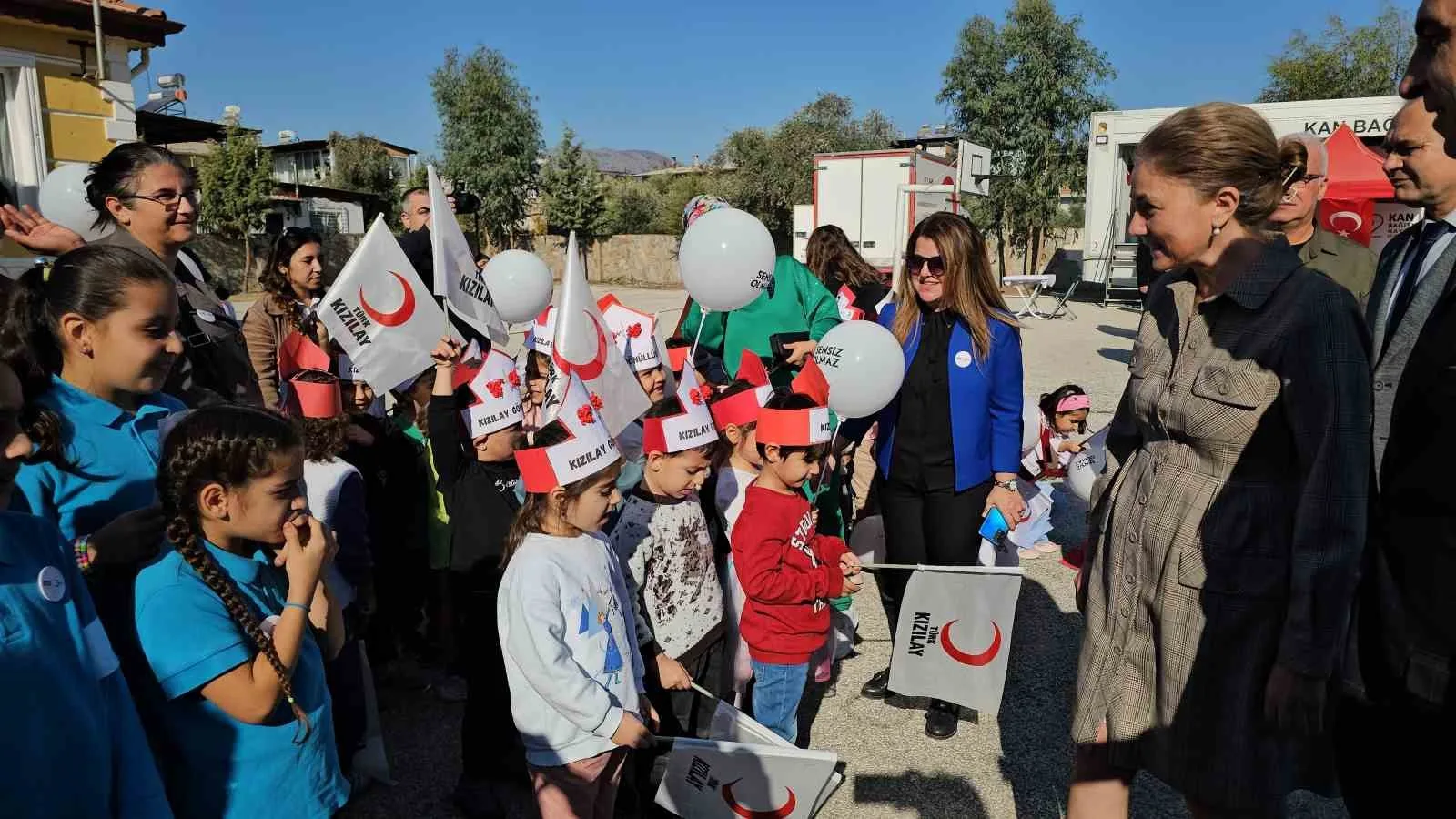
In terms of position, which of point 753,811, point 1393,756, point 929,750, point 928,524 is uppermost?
point 1393,756

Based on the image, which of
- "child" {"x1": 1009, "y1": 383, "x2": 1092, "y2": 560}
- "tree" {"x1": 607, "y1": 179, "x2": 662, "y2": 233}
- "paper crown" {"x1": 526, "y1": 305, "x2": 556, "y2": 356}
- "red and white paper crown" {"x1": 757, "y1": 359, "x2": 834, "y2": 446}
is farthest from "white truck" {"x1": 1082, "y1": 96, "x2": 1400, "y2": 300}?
"tree" {"x1": 607, "y1": 179, "x2": 662, "y2": 233}

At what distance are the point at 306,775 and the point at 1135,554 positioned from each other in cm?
200

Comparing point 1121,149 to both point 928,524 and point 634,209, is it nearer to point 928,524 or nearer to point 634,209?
point 928,524

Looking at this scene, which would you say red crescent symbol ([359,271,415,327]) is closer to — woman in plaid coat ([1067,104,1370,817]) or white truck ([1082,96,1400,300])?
woman in plaid coat ([1067,104,1370,817])

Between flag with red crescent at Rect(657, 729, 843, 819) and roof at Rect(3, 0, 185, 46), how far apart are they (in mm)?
13649

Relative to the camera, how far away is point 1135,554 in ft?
7.11

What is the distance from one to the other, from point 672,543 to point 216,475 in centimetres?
142

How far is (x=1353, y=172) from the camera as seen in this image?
931 centimetres

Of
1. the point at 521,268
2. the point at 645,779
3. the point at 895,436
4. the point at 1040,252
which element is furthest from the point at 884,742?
the point at 1040,252

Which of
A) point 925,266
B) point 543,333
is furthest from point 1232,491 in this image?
point 543,333

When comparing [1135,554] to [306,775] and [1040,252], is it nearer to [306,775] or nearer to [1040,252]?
[306,775]

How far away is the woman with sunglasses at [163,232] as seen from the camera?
3057 millimetres

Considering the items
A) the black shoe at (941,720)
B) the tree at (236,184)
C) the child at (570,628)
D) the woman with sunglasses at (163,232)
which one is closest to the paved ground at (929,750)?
the black shoe at (941,720)

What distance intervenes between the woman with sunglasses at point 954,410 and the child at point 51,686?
2.66m
